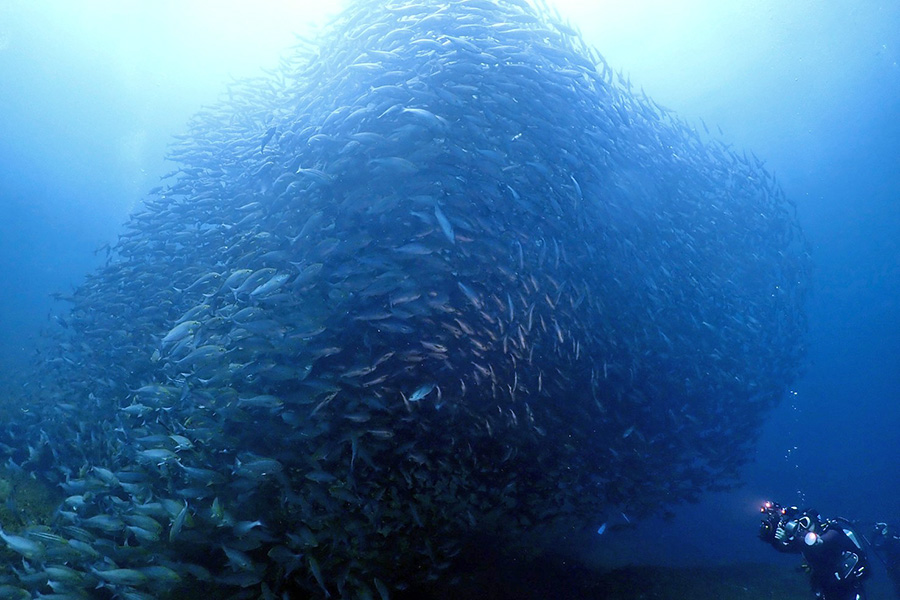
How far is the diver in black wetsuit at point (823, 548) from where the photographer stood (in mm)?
7145

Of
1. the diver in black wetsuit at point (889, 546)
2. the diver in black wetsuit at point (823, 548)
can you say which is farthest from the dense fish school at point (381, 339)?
the diver in black wetsuit at point (889, 546)

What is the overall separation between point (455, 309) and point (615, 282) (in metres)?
4.03

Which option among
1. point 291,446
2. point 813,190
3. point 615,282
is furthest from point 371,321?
point 813,190

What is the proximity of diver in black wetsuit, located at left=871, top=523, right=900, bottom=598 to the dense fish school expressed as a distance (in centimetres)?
673

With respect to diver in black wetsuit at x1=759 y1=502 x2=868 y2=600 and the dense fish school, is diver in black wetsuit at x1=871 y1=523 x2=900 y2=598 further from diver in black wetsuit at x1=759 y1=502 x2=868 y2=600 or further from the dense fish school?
the dense fish school

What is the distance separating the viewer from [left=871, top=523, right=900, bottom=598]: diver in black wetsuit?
10.8 metres

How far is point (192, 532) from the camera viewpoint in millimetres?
4504

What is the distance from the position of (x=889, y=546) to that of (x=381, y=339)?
1294cm

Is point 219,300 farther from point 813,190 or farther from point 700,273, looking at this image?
point 813,190

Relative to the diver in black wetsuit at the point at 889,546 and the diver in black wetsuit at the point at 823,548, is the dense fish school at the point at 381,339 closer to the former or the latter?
the diver in black wetsuit at the point at 823,548

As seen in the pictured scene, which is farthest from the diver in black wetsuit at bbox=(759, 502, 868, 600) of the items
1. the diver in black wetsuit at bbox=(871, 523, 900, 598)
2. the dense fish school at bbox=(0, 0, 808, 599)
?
the diver in black wetsuit at bbox=(871, 523, 900, 598)

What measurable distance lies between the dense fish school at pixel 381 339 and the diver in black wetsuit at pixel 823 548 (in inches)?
108

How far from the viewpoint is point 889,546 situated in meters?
11.0

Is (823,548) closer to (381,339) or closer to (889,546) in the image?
(889,546)
